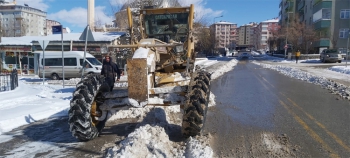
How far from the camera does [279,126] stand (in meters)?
6.93

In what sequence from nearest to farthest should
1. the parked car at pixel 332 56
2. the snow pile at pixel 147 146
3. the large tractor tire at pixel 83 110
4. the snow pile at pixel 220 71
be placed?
Answer: the snow pile at pixel 147 146 < the large tractor tire at pixel 83 110 < the snow pile at pixel 220 71 < the parked car at pixel 332 56

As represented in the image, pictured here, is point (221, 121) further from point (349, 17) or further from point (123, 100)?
point (349, 17)

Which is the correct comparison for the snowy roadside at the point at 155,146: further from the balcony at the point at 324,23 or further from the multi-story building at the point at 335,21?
the balcony at the point at 324,23

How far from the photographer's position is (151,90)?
5.70 meters

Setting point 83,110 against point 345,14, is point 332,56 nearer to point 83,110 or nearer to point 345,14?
point 345,14

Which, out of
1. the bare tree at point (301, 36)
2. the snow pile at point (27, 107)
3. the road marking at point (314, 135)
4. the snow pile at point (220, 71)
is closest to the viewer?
the road marking at point (314, 135)

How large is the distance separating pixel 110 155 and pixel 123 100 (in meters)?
1.19

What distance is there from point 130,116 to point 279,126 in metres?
3.67

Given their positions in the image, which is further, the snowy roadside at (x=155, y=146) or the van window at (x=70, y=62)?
the van window at (x=70, y=62)

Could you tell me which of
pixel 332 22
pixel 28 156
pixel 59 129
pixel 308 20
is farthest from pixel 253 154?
pixel 308 20

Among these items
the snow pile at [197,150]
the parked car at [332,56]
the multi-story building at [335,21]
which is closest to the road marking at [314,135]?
Answer: the snow pile at [197,150]

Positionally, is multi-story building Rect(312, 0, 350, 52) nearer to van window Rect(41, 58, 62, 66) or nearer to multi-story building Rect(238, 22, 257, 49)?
van window Rect(41, 58, 62, 66)

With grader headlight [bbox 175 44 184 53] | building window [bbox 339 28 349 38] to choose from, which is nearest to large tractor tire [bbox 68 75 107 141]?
grader headlight [bbox 175 44 184 53]

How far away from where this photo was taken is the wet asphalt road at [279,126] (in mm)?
5359
